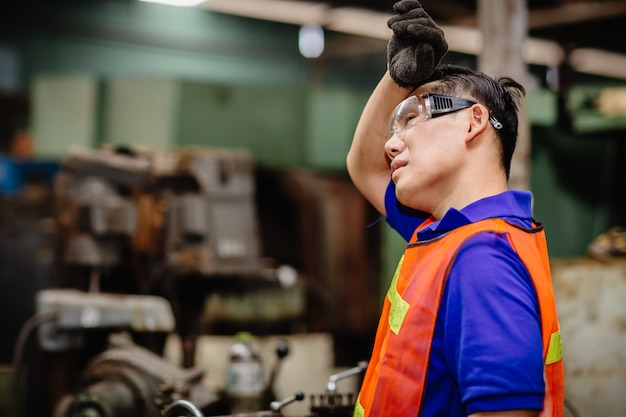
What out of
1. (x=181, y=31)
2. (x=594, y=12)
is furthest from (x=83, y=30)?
(x=594, y=12)

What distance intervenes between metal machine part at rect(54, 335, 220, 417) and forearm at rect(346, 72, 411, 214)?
1.15m

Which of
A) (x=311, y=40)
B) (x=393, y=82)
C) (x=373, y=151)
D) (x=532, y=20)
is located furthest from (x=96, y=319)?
(x=311, y=40)

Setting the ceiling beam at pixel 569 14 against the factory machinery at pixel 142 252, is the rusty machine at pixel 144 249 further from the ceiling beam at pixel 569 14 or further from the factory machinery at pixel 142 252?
the ceiling beam at pixel 569 14

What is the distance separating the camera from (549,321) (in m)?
1.21

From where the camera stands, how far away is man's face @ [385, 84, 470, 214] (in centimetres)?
135

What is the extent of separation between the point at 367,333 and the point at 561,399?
14.2ft

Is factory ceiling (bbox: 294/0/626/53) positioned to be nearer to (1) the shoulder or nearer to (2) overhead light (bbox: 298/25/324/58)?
(2) overhead light (bbox: 298/25/324/58)

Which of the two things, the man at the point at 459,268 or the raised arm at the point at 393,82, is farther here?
the raised arm at the point at 393,82

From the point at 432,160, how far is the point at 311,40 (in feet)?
25.2

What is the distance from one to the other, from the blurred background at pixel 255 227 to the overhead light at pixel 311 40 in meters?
1.28

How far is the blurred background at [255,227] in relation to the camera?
357 centimetres

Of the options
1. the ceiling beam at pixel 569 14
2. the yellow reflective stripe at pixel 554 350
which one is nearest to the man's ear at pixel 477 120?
the yellow reflective stripe at pixel 554 350

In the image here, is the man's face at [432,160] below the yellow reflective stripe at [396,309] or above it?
above

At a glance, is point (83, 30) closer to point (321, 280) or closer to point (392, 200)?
point (321, 280)
